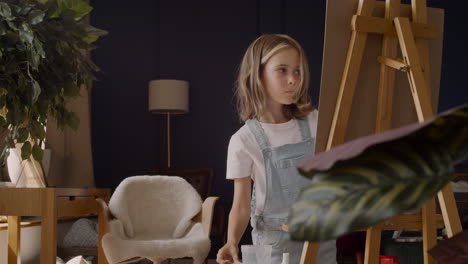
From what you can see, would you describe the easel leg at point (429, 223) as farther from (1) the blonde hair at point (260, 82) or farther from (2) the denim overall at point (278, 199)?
(1) the blonde hair at point (260, 82)

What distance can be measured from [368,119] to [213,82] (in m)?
4.15

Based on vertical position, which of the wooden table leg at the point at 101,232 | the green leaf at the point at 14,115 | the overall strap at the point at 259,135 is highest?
the green leaf at the point at 14,115

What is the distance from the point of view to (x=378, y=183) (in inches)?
8.7

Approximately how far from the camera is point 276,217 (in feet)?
6.37

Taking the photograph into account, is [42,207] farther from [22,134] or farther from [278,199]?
[278,199]

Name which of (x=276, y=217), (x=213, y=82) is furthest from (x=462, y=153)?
(x=213, y=82)

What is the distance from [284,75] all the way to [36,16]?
77cm

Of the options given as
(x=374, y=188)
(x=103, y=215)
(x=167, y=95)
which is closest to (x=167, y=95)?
(x=167, y=95)

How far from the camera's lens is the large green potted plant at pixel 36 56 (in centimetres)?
176

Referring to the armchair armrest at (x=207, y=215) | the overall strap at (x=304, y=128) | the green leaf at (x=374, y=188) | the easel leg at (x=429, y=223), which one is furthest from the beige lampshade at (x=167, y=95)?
the green leaf at (x=374, y=188)

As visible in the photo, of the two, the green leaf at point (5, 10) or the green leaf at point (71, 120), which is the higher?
the green leaf at point (5, 10)

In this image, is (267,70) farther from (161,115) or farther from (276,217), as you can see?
(161,115)

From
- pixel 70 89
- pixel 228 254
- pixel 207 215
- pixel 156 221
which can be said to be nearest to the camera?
pixel 228 254

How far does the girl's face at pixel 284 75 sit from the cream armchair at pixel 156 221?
177 cm
